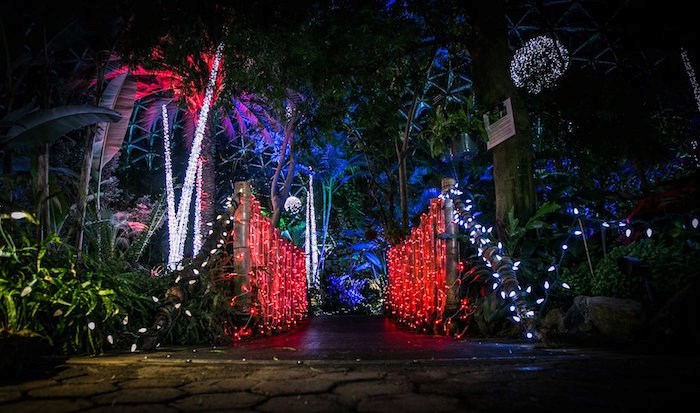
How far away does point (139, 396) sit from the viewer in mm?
2889

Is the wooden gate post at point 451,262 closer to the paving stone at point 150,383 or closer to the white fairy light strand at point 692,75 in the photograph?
the paving stone at point 150,383

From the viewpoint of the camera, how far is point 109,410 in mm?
2578

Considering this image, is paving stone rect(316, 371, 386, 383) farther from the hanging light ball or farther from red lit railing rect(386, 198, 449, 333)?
the hanging light ball

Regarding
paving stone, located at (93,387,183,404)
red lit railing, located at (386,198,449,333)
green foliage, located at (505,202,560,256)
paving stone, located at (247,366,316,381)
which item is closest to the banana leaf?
paving stone, located at (93,387,183,404)

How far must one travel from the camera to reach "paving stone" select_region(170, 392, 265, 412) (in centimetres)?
260

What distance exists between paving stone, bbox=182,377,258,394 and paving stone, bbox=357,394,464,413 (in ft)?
2.94

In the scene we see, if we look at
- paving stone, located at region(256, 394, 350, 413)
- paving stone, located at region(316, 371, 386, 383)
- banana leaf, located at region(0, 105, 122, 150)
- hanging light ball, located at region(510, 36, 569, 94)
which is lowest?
paving stone, located at region(256, 394, 350, 413)

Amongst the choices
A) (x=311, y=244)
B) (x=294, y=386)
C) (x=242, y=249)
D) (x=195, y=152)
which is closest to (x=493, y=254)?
(x=242, y=249)

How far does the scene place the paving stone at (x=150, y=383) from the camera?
3.17 meters

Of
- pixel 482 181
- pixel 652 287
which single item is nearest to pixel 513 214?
pixel 652 287

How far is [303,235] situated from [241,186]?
19653 millimetres

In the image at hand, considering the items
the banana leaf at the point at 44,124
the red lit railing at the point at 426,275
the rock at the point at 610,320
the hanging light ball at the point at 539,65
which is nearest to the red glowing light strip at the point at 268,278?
the red lit railing at the point at 426,275

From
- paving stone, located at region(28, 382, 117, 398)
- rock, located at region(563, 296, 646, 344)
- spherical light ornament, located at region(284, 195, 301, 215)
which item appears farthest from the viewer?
spherical light ornament, located at region(284, 195, 301, 215)

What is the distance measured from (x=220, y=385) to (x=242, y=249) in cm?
368
